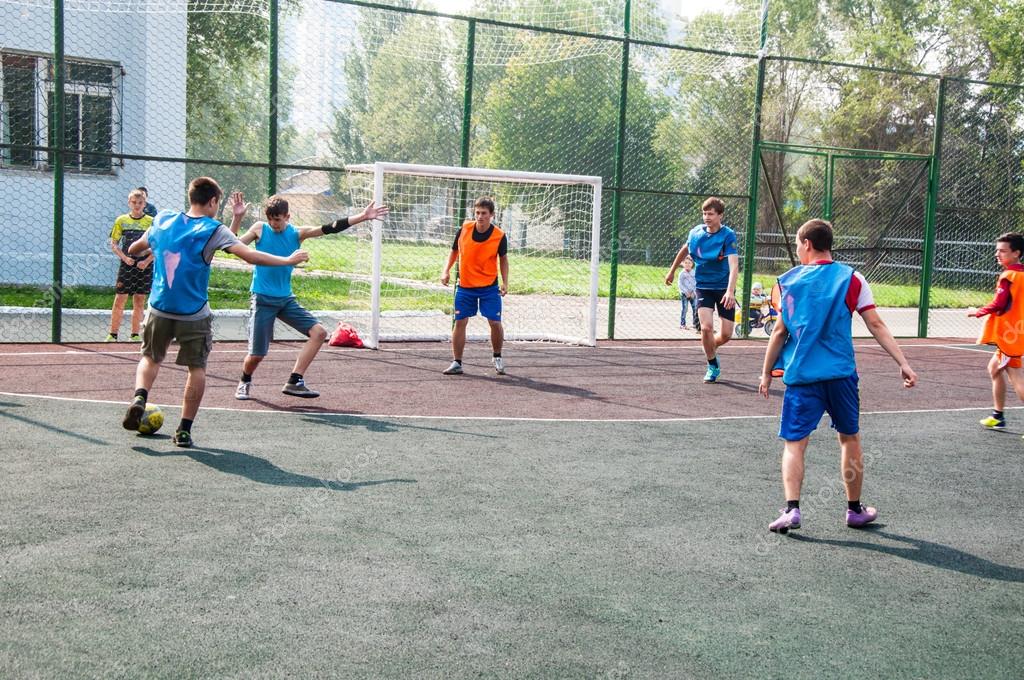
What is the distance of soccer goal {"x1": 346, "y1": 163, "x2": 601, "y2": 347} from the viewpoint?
44.5 feet

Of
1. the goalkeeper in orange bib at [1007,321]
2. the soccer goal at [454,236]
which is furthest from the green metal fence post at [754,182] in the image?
the goalkeeper in orange bib at [1007,321]

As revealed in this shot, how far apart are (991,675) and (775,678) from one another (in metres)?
0.82

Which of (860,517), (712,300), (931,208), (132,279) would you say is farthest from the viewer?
(931,208)

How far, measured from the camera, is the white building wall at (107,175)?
60.3ft

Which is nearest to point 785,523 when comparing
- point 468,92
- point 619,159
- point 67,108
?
point 468,92

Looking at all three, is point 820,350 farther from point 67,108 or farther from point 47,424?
point 67,108

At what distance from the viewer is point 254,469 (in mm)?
6461

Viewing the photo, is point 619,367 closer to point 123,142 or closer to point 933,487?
point 933,487

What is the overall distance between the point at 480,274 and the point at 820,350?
228 inches

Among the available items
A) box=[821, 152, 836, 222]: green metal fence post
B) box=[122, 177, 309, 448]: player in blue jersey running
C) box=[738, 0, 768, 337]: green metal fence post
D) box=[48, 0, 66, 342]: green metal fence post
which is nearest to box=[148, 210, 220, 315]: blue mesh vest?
box=[122, 177, 309, 448]: player in blue jersey running

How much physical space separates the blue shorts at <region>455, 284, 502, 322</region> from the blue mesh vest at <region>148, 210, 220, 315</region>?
13.9 ft

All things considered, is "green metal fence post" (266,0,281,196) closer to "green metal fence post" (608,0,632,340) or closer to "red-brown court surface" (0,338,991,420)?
"red-brown court surface" (0,338,991,420)

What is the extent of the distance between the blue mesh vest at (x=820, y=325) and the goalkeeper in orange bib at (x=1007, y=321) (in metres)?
3.64

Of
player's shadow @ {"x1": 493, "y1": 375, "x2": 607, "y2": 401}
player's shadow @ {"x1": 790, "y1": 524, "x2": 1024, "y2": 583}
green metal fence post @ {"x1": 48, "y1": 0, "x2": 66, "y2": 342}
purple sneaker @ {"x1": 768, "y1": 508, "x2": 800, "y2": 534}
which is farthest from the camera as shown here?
green metal fence post @ {"x1": 48, "y1": 0, "x2": 66, "y2": 342}
